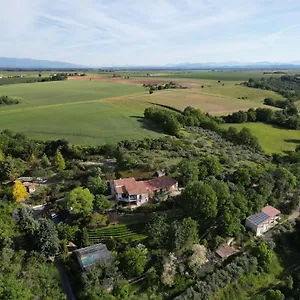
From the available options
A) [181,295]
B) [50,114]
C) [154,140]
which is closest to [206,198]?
[181,295]

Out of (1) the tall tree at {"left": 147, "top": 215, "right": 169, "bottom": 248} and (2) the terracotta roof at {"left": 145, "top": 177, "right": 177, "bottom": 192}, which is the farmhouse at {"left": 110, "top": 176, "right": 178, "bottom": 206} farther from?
(1) the tall tree at {"left": 147, "top": 215, "right": 169, "bottom": 248}

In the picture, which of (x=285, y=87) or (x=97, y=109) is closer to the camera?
(x=97, y=109)

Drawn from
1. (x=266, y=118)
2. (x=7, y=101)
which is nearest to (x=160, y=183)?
(x=266, y=118)

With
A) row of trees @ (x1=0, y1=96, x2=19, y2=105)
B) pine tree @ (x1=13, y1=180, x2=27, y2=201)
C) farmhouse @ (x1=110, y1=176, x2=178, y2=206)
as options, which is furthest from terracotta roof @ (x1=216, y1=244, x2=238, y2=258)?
row of trees @ (x1=0, y1=96, x2=19, y2=105)

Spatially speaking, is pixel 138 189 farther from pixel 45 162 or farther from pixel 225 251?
pixel 45 162

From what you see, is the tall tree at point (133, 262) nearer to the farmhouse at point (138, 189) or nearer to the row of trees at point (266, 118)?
the farmhouse at point (138, 189)

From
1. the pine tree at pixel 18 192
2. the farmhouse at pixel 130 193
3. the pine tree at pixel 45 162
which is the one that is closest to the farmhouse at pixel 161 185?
the farmhouse at pixel 130 193
